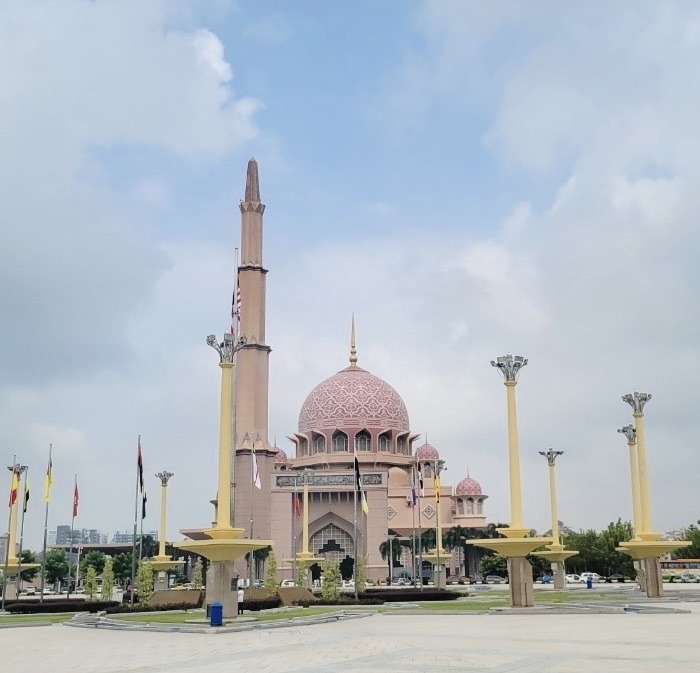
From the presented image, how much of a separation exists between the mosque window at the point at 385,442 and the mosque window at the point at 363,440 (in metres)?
1.13

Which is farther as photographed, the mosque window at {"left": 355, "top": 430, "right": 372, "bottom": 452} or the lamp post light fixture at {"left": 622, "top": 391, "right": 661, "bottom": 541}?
the mosque window at {"left": 355, "top": 430, "right": 372, "bottom": 452}

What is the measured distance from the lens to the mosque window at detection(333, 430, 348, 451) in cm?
7756

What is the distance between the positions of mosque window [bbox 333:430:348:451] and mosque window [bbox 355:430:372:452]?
109 cm

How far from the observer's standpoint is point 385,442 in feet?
258

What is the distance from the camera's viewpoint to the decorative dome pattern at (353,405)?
7838cm

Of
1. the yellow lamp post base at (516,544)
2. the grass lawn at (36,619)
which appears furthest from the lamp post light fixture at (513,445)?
the grass lawn at (36,619)

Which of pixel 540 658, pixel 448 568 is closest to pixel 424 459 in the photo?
pixel 448 568

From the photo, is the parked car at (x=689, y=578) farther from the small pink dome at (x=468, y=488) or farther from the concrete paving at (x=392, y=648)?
the concrete paving at (x=392, y=648)

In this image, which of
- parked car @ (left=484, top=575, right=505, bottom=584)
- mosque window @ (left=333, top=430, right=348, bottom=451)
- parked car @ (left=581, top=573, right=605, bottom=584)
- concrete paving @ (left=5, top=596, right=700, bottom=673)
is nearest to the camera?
concrete paving @ (left=5, top=596, right=700, bottom=673)

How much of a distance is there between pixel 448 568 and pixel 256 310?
28843 millimetres

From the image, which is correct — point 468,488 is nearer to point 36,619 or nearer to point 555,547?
point 555,547

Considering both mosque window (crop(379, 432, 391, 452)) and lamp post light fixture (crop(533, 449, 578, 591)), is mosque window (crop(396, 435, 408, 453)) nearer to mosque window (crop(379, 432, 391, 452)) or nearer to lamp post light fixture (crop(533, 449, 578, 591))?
mosque window (crop(379, 432, 391, 452))

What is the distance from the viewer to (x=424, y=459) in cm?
8106

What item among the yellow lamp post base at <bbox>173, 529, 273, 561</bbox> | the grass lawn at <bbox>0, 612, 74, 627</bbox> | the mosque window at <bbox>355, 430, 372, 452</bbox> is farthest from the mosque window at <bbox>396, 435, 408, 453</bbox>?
the yellow lamp post base at <bbox>173, 529, 273, 561</bbox>
